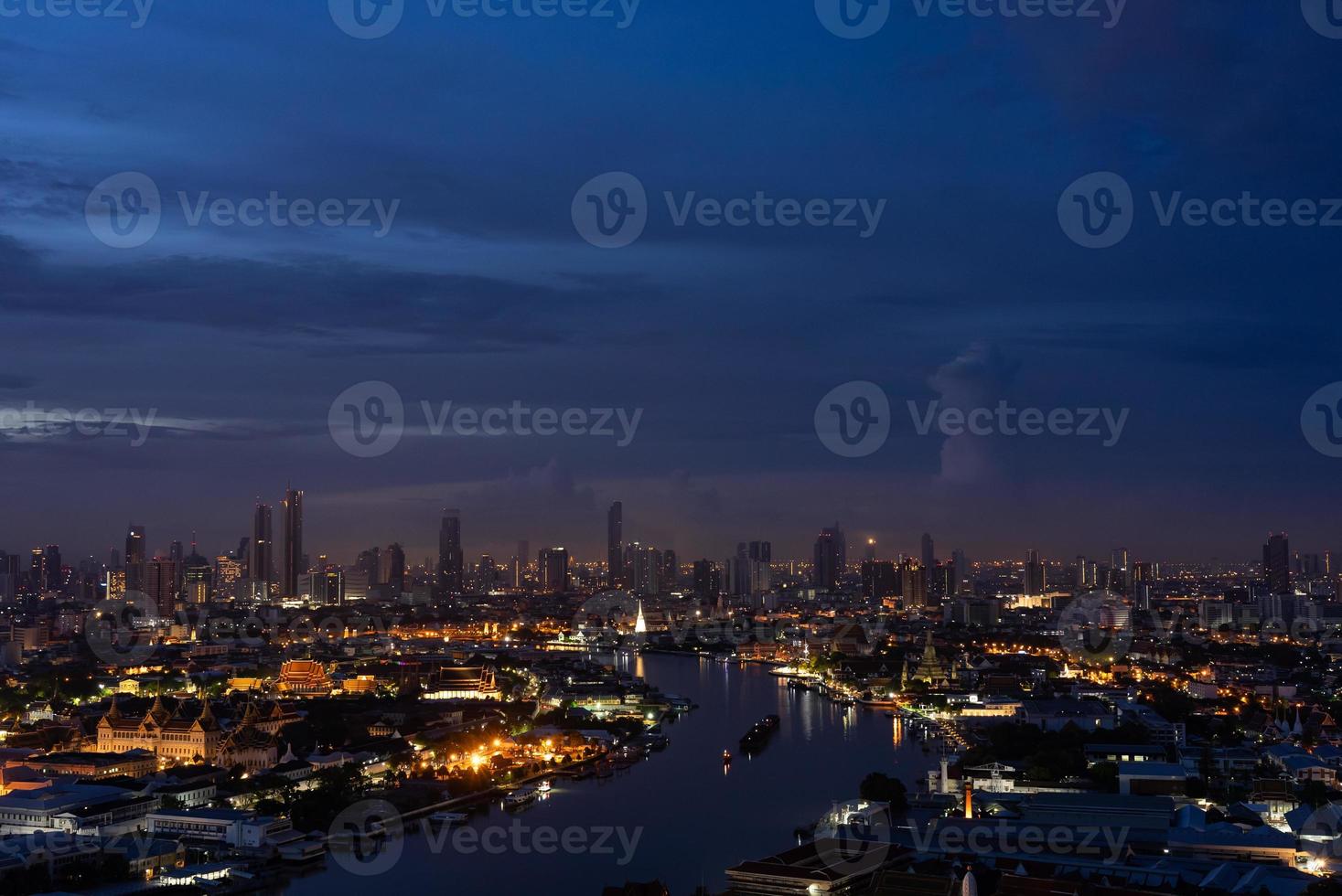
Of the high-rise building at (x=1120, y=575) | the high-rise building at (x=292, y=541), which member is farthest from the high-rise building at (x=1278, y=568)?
the high-rise building at (x=292, y=541)

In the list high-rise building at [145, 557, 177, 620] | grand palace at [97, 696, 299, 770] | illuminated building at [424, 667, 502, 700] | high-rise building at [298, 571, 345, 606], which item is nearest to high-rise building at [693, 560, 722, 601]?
high-rise building at [298, 571, 345, 606]

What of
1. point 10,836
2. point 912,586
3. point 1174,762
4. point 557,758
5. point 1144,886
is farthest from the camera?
point 912,586

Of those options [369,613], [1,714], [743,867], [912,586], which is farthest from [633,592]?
[743,867]

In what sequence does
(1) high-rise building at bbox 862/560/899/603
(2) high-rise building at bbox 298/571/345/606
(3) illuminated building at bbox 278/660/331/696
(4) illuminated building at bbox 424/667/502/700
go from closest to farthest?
(4) illuminated building at bbox 424/667/502/700, (3) illuminated building at bbox 278/660/331/696, (2) high-rise building at bbox 298/571/345/606, (1) high-rise building at bbox 862/560/899/603

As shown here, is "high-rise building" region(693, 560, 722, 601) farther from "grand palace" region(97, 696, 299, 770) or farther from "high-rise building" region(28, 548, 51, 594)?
"grand palace" region(97, 696, 299, 770)

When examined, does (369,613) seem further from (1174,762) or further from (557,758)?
(1174,762)

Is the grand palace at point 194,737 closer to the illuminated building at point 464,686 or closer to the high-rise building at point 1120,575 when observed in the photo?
the illuminated building at point 464,686
